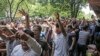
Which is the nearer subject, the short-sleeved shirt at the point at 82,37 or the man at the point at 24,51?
the man at the point at 24,51

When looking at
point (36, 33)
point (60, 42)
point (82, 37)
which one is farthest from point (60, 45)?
point (82, 37)

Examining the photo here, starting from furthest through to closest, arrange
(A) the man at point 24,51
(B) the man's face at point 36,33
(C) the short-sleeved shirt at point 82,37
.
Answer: (C) the short-sleeved shirt at point 82,37 < (B) the man's face at point 36,33 < (A) the man at point 24,51

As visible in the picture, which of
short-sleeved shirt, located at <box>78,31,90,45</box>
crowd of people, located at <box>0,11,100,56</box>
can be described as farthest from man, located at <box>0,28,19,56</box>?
short-sleeved shirt, located at <box>78,31,90,45</box>

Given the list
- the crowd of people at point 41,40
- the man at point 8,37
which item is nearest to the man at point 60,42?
the crowd of people at point 41,40

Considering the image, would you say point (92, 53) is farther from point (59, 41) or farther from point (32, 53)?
point (59, 41)

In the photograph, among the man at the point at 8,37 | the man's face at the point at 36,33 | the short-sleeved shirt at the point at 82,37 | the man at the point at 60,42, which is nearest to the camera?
the man at the point at 8,37

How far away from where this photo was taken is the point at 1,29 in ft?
23.8

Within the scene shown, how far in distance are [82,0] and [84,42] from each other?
37.2m

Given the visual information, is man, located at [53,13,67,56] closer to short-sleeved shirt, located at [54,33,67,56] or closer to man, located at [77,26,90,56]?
short-sleeved shirt, located at [54,33,67,56]

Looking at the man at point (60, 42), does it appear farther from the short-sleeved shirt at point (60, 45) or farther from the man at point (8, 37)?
the man at point (8, 37)

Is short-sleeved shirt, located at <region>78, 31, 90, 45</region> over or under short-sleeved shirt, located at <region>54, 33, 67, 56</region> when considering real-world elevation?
under

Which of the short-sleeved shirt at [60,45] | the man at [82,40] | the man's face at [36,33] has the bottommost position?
the man at [82,40]

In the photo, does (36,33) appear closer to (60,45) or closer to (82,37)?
(60,45)

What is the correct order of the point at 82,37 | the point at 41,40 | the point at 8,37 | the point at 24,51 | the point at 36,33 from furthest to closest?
1. the point at 82,37
2. the point at 41,40
3. the point at 36,33
4. the point at 8,37
5. the point at 24,51
